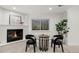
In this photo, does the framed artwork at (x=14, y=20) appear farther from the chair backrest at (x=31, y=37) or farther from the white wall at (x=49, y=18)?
the chair backrest at (x=31, y=37)

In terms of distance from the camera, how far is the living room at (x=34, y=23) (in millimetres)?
4070

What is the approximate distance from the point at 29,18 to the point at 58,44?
154 cm

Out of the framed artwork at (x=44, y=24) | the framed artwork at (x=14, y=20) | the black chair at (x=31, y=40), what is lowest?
the black chair at (x=31, y=40)

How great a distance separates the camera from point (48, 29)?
4.19 m

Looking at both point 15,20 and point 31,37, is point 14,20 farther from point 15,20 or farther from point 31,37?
point 31,37

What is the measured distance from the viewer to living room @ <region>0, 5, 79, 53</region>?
4070 mm

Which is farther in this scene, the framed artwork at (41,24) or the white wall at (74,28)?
the white wall at (74,28)

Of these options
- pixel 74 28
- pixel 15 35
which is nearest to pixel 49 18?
pixel 74 28

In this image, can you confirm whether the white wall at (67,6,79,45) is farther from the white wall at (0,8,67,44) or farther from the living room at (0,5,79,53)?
the white wall at (0,8,67,44)

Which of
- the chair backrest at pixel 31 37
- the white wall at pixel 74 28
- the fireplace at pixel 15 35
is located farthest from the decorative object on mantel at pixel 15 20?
the white wall at pixel 74 28

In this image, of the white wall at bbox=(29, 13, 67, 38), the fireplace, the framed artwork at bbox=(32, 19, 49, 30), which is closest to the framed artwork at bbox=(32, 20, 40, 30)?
the framed artwork at bbox=(32, 19, 49, 30)

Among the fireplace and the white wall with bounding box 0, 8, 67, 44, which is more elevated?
the white wall with bounding box 0, 8, 67, 44

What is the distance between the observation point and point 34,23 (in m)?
4.22
